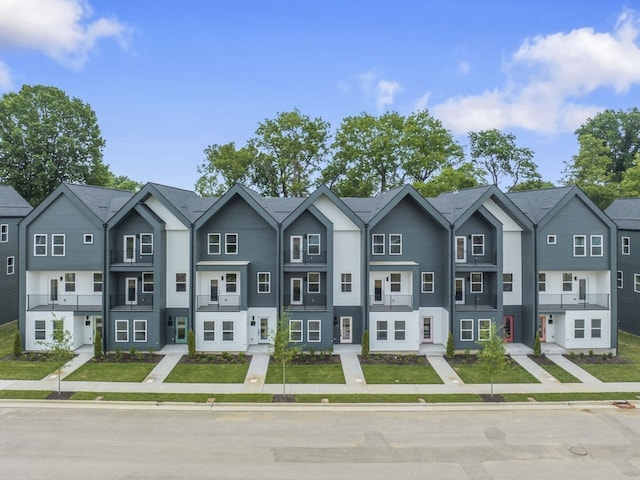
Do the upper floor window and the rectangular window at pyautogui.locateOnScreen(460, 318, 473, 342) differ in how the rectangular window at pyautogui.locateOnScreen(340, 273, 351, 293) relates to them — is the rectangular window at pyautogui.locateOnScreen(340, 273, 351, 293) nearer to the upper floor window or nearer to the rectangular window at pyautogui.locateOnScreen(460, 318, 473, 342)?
the rectangular window at pyautogui.locateOnScreen(460, 318, 473, 342)

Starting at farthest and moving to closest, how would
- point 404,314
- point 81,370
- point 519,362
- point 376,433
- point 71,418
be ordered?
point 404,314 < point 519,362 < point 81,370 < point 71,418 < point 376,433

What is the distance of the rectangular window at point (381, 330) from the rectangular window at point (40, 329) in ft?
64.6

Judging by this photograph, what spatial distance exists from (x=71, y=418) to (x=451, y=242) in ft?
69.9

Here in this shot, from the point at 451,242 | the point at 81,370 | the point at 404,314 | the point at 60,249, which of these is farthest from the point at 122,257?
the point at 451,242

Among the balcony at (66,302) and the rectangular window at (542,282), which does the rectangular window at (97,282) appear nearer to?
the balcony at (66,302)

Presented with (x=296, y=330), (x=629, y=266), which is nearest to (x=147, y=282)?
(x=296, y=330)

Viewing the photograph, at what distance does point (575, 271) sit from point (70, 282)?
31.8 m

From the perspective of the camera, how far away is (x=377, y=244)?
29.0 m

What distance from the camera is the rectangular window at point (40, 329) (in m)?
27.0

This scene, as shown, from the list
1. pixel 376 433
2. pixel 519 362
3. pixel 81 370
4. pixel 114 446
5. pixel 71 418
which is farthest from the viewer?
pixel 519 362

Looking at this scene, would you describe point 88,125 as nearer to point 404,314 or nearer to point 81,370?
point 81,370

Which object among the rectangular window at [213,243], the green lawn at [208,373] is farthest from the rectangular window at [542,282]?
the rectangular window at [213,243]

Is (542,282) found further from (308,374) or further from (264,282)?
(264,282)

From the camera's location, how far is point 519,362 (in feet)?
83.1
